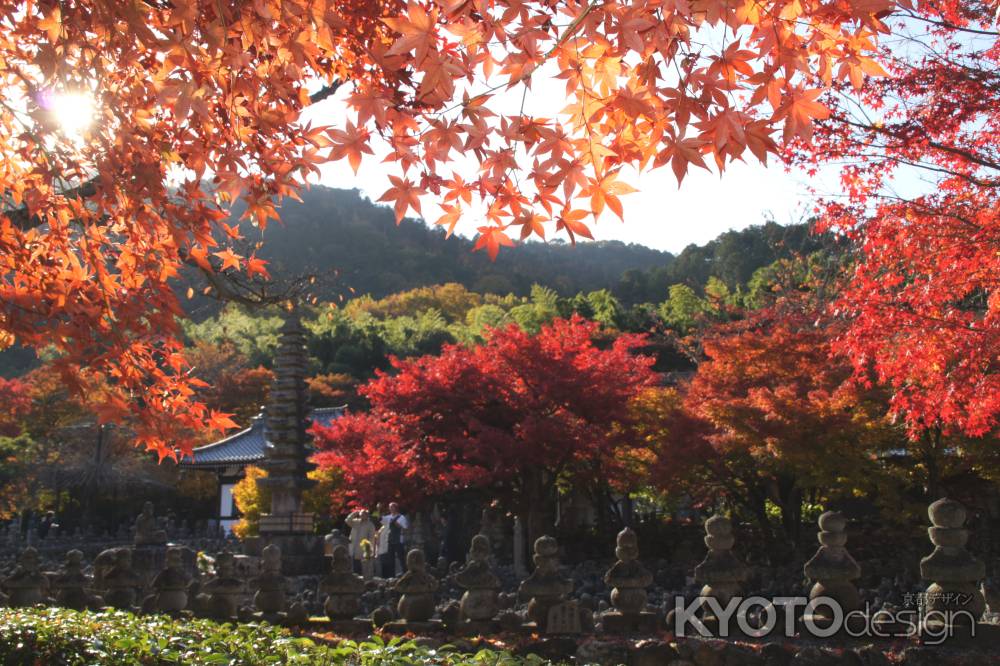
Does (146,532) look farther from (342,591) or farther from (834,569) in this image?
(834,569)

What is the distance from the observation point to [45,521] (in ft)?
98.8

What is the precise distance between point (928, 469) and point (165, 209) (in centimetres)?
1320

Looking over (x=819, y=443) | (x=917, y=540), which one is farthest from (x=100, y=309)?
(x=917, y=540)

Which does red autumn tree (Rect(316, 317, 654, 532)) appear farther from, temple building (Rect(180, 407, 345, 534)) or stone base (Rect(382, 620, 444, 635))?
temple building (Rect(180, 407, 345, 534))

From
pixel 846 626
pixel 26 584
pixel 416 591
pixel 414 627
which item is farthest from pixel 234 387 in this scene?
pixel 846 626

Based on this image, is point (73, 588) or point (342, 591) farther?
point (73, 588)

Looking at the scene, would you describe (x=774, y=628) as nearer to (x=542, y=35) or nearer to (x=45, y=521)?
(x=542, y=35)

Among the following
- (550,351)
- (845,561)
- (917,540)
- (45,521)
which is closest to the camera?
(845,561)

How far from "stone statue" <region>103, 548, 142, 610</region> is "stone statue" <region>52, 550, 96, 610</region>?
0.23 meters

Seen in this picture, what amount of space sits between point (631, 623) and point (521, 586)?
3.27 feet

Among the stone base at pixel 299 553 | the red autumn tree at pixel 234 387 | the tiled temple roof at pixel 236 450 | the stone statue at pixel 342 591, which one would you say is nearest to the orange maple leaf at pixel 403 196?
the stone statue at pixel 342 591

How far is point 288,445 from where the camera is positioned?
18.9m

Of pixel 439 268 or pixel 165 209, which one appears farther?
pixel 439 268

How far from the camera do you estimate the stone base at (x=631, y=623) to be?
6.49 m
